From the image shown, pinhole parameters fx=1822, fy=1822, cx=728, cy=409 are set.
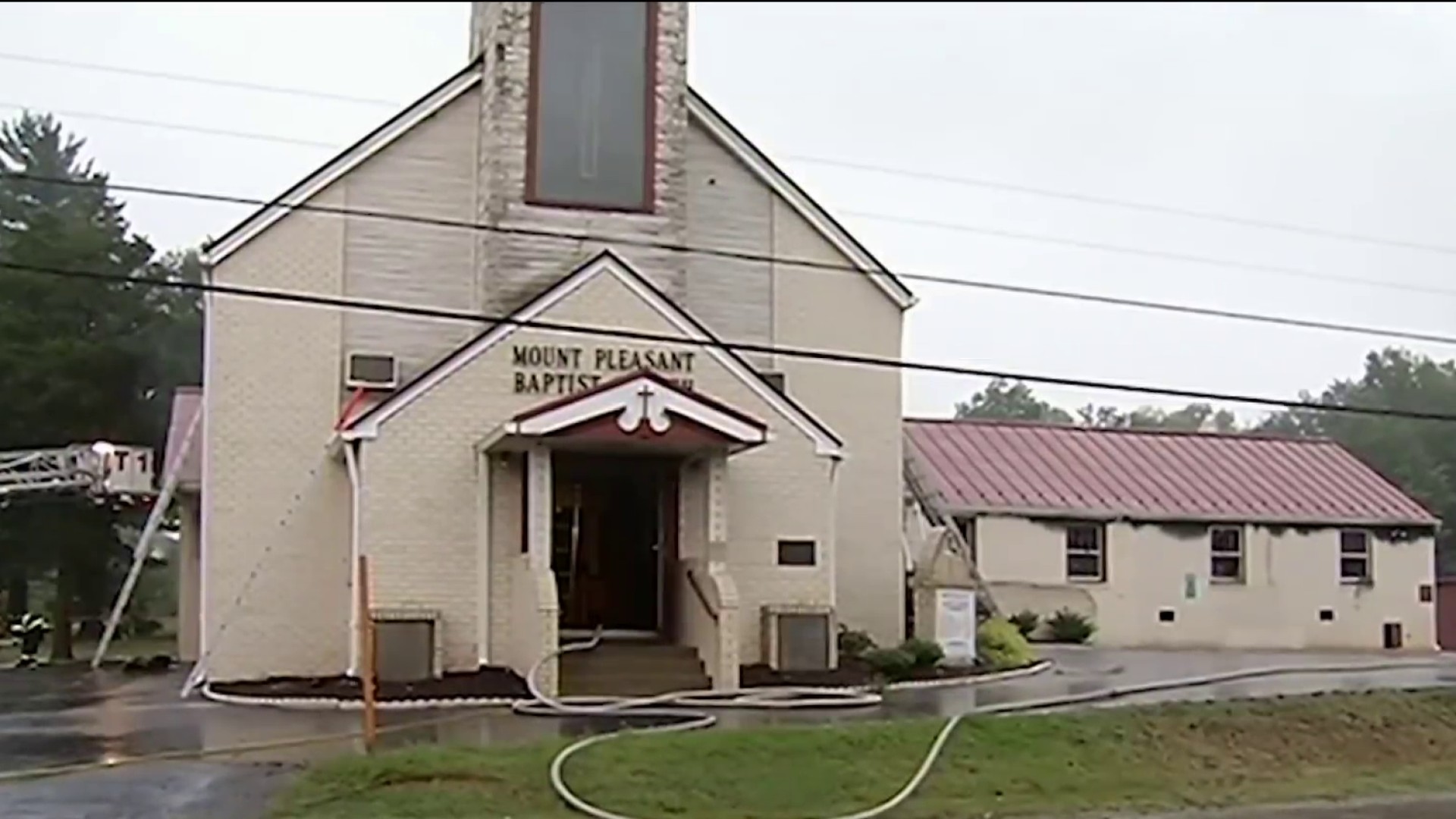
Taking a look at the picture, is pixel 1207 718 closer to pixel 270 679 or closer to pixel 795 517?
pixel 795 517

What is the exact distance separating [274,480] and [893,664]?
883 cm

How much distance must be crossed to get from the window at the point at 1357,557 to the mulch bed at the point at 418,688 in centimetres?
2271

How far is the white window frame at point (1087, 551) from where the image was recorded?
3619 cm

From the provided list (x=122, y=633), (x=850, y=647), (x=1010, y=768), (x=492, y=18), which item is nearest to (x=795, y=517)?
(x=850, y=647)

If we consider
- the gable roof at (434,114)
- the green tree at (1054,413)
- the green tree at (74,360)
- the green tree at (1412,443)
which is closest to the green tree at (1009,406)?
the green tree at (1054,413)

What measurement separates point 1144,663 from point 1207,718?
8658 millimetres

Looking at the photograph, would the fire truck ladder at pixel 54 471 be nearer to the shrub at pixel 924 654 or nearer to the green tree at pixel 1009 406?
the shrub at pixel 924 654

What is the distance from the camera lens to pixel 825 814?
14391 mm

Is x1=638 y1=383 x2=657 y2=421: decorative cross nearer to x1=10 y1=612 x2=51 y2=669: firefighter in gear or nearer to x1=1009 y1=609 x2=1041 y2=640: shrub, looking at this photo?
x1=1009 y1=609 x2=1041 y2=640: shrub

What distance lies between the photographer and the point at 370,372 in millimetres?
25531

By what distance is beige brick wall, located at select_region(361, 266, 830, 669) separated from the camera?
74.2 feet

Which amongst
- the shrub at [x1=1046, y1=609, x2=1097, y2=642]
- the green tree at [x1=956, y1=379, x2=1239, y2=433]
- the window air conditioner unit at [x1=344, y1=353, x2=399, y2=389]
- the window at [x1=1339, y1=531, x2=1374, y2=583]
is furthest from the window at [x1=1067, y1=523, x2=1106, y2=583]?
the green tree at [x1=956, y1=379, x2=1239, y2=433]

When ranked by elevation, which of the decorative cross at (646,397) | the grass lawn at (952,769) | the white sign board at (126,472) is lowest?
the grass lawn at (952,769)

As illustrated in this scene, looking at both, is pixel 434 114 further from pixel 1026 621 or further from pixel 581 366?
pixel 1026 621
